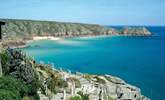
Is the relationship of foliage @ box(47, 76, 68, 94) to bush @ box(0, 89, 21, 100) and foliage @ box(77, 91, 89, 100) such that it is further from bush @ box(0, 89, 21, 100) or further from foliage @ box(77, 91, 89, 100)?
bush @ box(0, 89, 21, 100)

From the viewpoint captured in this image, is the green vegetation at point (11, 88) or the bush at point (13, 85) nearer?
the green vegetation at point (11, 88)

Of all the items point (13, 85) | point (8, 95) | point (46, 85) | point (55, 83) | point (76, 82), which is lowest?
point (76, 82)

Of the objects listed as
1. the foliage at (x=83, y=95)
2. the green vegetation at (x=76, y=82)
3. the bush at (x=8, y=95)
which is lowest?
the foliage at (x=83, y=95)

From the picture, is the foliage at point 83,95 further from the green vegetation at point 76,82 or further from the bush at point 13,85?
the bush at point 13,85

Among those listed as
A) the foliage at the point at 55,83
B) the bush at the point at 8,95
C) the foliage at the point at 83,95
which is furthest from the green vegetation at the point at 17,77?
the foliage at the point at 83,95

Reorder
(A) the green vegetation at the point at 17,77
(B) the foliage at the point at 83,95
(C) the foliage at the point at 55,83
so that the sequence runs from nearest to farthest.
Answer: (A) the green vegetation at the point at 17,77 < (C) the foliage at the point at 55,83 < (B) the foliage at the point at 83,95

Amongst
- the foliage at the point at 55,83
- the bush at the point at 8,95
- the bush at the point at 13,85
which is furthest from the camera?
the foliage at the point at 55,83

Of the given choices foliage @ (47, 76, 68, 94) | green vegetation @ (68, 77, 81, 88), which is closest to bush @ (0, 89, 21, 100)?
foliage @ (47, 76, 68, 94)

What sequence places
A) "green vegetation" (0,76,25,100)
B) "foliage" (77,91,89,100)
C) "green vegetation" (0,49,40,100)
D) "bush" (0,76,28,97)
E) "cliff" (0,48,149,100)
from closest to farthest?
1. "green vegetation" (0,76,25,100)
2. "bush" (0,76,28,97)
3. "green vegetation" (0,49,40,100)
4. "cliff" (0,48,149,100)
5. "foliage" (77,91,89,100)

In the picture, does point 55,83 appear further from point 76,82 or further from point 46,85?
point 76,82

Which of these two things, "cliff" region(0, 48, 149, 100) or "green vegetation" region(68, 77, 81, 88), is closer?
"cliff" region(0, 48, 149, 100)

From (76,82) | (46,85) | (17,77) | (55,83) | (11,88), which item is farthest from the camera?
(76,82)

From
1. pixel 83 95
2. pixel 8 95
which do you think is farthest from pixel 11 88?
pixel 83 95
